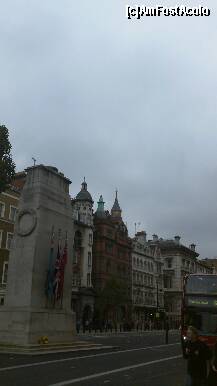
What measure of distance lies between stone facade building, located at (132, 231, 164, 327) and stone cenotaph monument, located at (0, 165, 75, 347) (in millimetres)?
62146

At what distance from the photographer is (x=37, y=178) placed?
30656 millimetres

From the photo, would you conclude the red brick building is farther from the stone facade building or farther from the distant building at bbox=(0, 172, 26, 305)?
the distant building at bbox=(0, 172, 26, 305)

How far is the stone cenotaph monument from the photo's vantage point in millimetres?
27688

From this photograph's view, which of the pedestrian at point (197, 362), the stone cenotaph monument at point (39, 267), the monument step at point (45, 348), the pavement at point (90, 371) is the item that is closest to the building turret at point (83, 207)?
the stone cenotaph monument at point (39, 267)

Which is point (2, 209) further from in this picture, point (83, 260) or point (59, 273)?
point (59, 273)

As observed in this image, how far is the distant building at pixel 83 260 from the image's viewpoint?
74.6m

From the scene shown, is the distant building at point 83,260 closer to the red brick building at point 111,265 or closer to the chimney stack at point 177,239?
the red brick building at point 111,265

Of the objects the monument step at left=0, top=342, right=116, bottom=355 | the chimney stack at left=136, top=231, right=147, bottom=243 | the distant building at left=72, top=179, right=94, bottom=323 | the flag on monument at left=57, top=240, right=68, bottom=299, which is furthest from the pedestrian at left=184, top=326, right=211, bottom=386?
the chimney stack at left=136, top=231, right=147, bottom=243

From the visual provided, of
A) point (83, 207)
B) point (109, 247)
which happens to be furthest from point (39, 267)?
point (109, 247)

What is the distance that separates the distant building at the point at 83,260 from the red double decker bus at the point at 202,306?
1953 inches

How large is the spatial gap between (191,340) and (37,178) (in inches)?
851

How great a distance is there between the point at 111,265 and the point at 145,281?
18.1 metres

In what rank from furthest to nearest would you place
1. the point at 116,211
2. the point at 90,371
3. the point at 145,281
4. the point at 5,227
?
the point at 145,281 → the point at 116,211 → the point at 5,227 → the point at 90,371

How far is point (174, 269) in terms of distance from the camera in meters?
119
